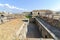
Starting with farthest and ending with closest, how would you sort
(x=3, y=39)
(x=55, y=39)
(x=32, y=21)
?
(x=32, y=21) → (x=55, y=39) → (x=3, y=39)

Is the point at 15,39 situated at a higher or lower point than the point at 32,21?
higher

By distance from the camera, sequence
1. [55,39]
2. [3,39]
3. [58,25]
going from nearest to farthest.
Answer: [3,39] < [55,39] < [58,25]

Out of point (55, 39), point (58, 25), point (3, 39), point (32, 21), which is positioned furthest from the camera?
point (32, 21)

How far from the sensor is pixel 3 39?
15.3 ft

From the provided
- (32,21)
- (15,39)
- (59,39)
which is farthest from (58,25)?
(32,21)

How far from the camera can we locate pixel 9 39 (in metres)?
4.75

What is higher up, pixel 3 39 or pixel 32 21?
pixel 3 39

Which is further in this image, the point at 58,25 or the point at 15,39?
the point at 58,25

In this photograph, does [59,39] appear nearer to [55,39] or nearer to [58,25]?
[55,39]

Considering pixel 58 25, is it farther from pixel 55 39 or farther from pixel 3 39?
pixel 3 39

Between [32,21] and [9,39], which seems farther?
[32,21]

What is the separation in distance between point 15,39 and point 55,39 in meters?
1.88

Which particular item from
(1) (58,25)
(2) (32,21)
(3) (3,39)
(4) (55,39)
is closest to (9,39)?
(3) (3,39)

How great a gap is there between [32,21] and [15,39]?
2275cm
